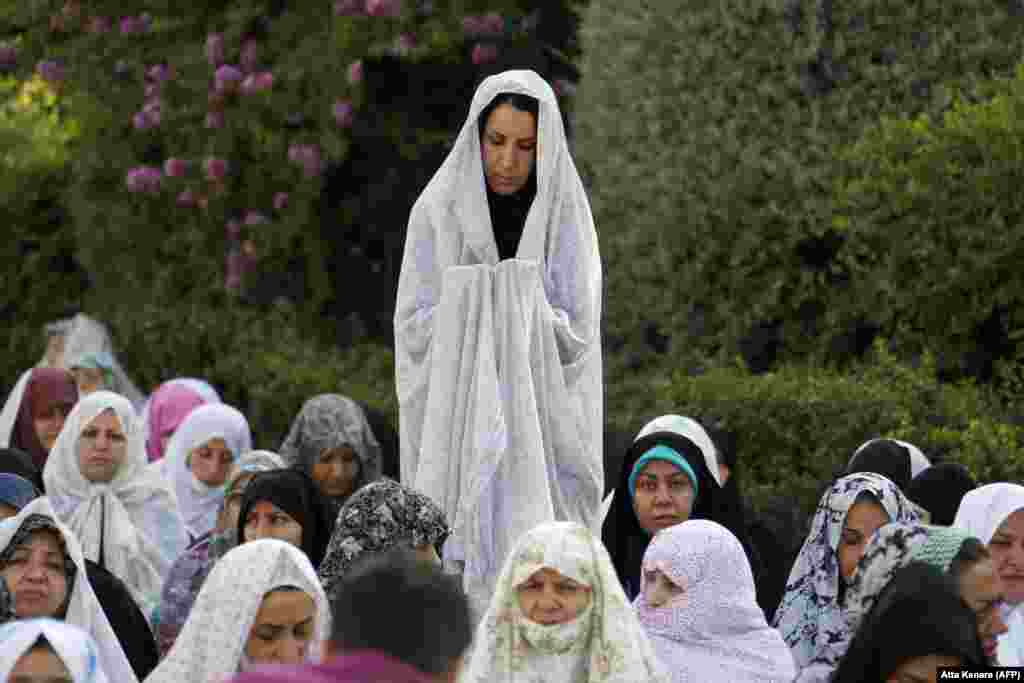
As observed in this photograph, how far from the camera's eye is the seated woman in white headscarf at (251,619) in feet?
18.5

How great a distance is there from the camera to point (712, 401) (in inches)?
401

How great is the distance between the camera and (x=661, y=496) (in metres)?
7.67

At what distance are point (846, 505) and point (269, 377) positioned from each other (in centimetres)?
768

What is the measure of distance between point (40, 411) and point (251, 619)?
5.65 metres

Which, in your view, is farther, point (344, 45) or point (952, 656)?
point (344, 45)

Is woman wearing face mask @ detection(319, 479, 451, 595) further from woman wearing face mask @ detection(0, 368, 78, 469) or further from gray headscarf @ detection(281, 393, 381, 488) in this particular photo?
woman wearing face mask @ detection(0, 368, 78, 469)

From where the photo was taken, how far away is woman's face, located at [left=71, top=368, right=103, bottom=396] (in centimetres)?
1364

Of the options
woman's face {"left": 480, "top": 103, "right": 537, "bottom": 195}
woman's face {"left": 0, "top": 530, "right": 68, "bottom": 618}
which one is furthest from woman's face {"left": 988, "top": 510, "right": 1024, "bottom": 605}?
woman's face {"left": 0, "top": 530, "right": 68, "bottom": 618}

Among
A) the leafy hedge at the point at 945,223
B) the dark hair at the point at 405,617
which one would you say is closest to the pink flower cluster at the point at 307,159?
the leafy hedge at the point at 945,223

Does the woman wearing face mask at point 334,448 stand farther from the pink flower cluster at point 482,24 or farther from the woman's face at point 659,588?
the pink flower cluster at point 482,24

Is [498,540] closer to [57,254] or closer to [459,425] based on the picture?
[459,425]

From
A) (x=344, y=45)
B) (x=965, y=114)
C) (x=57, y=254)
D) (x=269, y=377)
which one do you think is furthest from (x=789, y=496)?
(x=57, y=254)

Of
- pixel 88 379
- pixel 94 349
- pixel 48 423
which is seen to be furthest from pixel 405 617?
pixel 94 349

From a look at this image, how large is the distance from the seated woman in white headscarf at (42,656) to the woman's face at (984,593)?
7.67 feet
